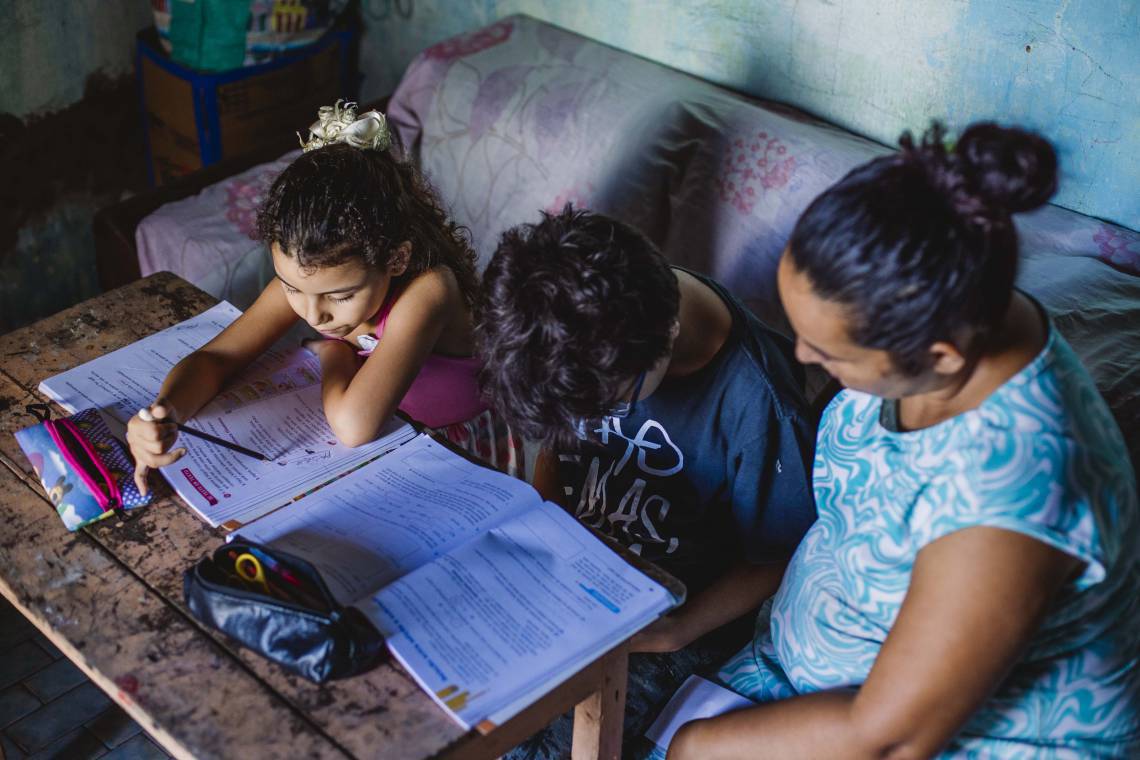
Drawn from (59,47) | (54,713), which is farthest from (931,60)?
(59,47)

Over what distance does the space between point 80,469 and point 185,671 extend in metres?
0.40

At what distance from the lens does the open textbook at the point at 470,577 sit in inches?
44.5

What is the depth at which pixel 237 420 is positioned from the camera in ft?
5.19

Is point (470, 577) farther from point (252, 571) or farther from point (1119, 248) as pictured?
point (1119, 248)

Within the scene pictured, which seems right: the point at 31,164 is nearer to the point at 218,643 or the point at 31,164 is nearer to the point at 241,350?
the point at 241,350

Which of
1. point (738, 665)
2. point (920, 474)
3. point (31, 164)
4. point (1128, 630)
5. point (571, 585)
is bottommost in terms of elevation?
point (31, 164)

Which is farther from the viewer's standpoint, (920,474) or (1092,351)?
(1092,351)

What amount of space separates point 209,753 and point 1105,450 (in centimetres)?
100

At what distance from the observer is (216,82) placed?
9.82ft

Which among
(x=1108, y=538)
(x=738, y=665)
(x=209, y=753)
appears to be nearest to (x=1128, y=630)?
(x=1108, y=538)

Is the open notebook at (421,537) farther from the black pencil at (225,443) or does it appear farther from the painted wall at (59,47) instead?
the painted wall at (59,47)

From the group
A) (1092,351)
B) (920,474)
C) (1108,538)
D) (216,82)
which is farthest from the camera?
(216,82)

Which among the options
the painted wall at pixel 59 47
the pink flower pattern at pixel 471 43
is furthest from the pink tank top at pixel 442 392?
the painted wall at pixel 59 47

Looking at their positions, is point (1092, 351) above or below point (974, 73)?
below
